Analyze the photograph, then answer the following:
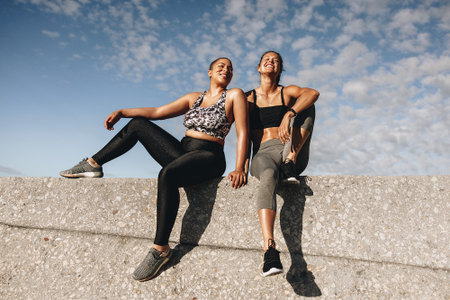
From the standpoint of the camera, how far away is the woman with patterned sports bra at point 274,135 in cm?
222

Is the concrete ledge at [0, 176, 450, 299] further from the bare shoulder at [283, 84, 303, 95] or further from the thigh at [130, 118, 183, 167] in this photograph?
the bare shoulder at [283, 84, 303, 95]

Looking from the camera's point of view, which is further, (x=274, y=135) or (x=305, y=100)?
(x=274, y=135)

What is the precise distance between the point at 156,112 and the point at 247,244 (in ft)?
5.67

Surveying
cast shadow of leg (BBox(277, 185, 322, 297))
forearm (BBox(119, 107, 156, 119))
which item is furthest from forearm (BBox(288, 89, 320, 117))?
forearm (BBox(119, 107, 156, 119))

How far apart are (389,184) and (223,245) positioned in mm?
1588

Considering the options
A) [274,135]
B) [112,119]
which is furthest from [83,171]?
[274,135]

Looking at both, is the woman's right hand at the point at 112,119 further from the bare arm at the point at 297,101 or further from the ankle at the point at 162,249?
the bare arm at the point at 297,101

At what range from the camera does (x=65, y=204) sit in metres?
3.17

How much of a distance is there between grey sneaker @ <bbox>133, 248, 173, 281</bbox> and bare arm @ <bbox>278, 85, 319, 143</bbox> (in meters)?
1.54

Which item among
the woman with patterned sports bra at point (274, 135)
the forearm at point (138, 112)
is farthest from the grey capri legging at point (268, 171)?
the forearm at point (138, 112)

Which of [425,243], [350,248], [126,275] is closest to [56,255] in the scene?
[126,275]

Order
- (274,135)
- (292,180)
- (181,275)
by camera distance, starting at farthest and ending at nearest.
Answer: (274,135)
(181,275)
(292,180)

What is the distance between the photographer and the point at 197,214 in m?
2.74

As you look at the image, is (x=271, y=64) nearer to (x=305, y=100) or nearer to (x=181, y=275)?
(x=305, y=100)
